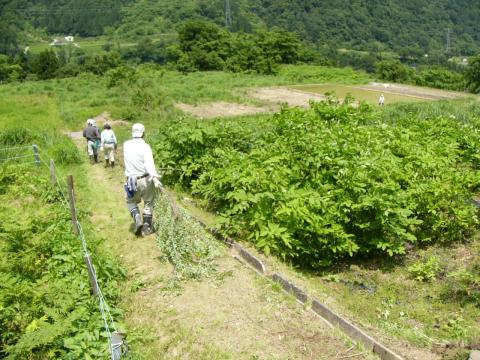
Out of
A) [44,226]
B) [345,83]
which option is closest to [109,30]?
[345,83]

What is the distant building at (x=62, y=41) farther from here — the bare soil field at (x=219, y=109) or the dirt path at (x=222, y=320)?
the dirt path at (x=222, y=320)

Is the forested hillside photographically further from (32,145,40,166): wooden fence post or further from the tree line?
(32,145,40,166): wooden fence post

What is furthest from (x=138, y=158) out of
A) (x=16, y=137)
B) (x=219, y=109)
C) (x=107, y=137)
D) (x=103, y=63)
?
(x=103, y=63)

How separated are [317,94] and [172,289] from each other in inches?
1277

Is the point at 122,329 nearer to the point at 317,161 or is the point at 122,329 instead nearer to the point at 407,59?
the point at 317,161

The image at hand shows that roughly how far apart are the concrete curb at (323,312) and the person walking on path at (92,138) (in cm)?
756

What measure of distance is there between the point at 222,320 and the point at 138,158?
2.95 metres

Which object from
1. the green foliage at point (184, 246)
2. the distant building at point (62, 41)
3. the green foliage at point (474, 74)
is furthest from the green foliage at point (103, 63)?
the distant building at point (62, 41)

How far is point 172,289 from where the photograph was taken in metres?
5.67

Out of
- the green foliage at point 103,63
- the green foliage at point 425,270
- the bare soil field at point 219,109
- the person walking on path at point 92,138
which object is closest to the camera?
the green foliage at point 425,270

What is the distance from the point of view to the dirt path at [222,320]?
180 inches

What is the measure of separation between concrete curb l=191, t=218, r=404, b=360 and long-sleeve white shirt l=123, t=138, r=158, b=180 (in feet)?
5.88

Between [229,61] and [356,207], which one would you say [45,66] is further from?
[356,207]

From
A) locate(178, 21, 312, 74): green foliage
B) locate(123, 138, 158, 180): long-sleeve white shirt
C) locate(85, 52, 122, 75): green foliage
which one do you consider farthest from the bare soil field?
locate(85, 52, 122, 75): green foliage
